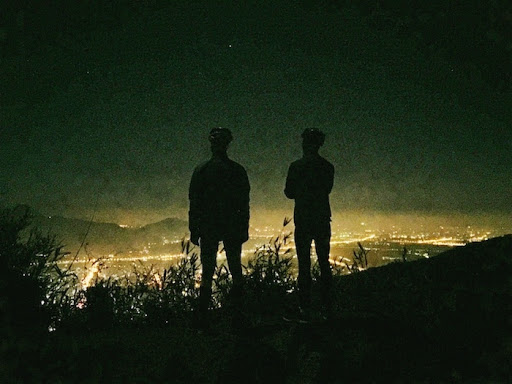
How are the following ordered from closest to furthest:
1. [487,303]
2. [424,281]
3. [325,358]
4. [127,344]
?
[325,358] → [487,303] → [127,344] → [424,281]

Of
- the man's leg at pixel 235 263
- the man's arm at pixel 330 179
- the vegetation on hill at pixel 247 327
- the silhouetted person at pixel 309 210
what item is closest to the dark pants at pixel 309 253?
the silhouetted person at pixel 309 210

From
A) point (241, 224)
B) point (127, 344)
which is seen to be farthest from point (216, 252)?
point (127, 344)

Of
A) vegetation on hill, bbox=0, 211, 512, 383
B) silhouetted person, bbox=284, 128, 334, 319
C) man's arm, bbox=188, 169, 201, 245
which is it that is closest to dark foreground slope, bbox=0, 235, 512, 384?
vegetation on hill, bbox=0, 211, 512, 383

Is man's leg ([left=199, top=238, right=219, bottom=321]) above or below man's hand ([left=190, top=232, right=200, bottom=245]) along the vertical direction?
below

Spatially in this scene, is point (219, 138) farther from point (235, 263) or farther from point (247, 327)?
point (247, 327)

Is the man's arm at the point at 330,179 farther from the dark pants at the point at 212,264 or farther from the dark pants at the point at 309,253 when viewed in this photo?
the dark pants at the point at 212,264

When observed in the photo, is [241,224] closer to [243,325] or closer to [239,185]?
[239,185]

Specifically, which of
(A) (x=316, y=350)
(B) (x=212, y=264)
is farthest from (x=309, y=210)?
(A) (x=316, y=350)

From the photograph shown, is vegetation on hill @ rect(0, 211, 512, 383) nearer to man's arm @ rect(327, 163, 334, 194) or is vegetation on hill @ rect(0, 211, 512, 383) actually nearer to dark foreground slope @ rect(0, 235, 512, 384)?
dark foreground slope @ rect(0, 235, 512, 384)
